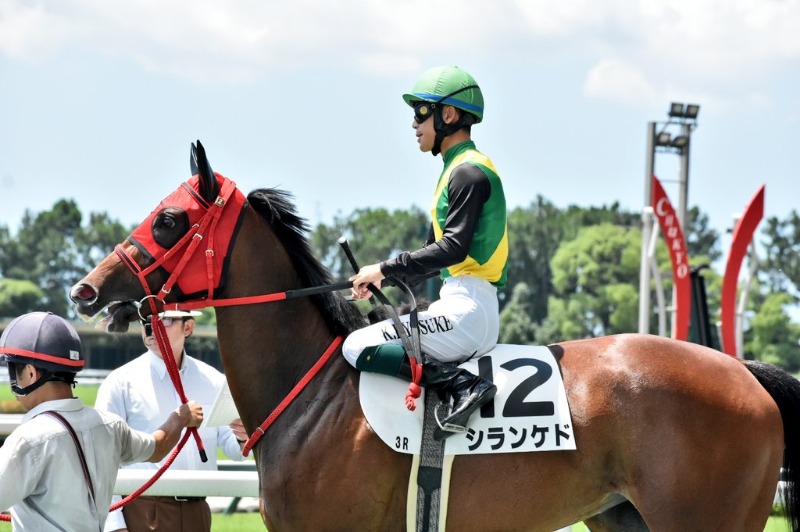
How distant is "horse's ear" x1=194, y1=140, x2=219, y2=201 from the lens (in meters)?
4.37

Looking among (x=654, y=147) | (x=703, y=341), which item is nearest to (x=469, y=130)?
(x=703, y=341)

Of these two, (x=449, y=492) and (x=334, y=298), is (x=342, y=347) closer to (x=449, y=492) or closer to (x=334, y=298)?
(x=334, y=298)

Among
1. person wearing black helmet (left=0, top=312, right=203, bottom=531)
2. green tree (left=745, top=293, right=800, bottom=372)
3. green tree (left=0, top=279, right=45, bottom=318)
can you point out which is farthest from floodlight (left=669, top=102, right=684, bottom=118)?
green tree (left=0, top=279, right=45, bottom=318)

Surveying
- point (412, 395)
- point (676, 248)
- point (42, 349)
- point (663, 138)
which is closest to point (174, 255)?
point (42, 349)

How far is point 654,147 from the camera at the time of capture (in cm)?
2952

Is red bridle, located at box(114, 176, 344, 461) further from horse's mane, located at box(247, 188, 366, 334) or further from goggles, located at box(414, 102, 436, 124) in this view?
goggles, located at box(414, 102, 436, 124)

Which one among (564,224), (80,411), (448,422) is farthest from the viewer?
(564,224)

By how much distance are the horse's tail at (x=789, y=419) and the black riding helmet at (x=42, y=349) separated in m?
2.88

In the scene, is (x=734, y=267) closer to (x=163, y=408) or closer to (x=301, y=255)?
(x=163, y=408)

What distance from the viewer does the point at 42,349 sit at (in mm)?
3529

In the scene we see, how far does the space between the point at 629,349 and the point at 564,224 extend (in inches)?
3542

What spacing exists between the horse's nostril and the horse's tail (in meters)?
2.85

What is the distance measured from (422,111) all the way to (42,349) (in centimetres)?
195

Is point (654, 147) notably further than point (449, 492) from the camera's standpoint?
Yes
